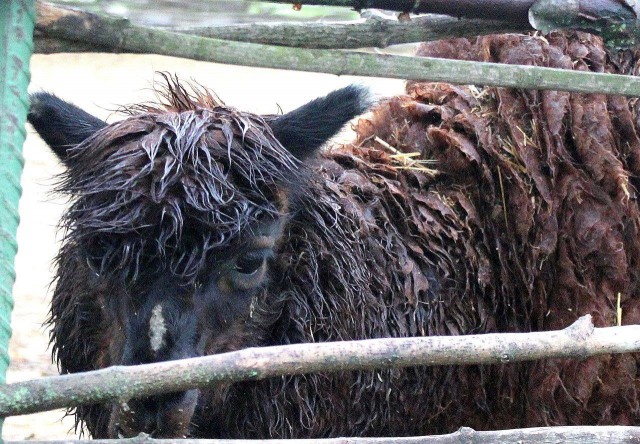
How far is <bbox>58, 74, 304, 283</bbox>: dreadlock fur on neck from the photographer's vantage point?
9.27 ft

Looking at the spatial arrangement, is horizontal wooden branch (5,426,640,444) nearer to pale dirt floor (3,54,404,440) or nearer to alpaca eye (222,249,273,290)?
alpaca eye (222,249,273,290)

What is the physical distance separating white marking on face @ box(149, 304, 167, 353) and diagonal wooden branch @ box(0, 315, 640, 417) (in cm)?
73

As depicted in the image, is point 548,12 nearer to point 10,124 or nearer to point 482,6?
point 482,6

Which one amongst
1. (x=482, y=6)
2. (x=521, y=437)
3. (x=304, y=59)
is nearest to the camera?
(x=521, y=437)

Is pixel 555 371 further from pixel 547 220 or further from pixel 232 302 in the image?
pixel 232 302

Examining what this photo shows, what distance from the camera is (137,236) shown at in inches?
112

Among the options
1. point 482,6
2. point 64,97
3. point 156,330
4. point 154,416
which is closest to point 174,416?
point 154,416

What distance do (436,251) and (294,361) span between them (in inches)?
69.4

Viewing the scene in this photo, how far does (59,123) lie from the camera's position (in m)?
3.23

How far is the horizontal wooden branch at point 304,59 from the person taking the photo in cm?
250

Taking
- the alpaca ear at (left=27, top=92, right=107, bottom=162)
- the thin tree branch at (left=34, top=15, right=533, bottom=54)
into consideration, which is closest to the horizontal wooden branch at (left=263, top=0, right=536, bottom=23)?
the thin tree branch at (left=34, top=15, right=533, bottom=54)

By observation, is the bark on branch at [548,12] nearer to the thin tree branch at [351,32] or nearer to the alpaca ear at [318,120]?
the thin tree branch at [351,32]

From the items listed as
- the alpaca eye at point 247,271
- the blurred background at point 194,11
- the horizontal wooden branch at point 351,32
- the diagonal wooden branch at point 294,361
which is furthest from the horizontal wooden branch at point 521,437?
the blurred background at point 194,11

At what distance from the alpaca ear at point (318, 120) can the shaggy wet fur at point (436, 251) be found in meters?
0.06
